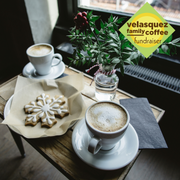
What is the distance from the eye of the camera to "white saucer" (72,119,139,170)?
508mm

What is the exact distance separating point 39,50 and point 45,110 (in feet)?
1.33

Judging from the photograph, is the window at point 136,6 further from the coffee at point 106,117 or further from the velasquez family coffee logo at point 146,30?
the coffee at point 106,117

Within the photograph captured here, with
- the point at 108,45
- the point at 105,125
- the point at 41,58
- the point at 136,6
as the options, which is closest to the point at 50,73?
the point at 41,58

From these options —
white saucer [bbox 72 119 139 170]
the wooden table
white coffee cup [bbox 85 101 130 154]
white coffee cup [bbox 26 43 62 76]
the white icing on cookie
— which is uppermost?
white coffee cup [bbox 85 101 130 154]

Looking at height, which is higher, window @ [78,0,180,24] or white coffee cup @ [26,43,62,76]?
window @ [78,0,180,24]

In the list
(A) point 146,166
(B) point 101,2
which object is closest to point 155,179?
(A) point 146,166

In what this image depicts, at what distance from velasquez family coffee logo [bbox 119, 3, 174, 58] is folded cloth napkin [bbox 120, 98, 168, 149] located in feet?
0.82

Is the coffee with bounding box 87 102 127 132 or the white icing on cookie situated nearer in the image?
the coffee with bounding box 87 102 127 132

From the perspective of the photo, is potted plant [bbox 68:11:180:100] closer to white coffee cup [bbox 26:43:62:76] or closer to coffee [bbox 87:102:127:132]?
coffee [bbox 87:102:127:132]

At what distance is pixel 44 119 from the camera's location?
2.19 ft

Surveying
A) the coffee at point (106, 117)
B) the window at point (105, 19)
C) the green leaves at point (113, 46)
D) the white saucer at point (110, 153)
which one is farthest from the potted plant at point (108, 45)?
the window at point (105, 19)

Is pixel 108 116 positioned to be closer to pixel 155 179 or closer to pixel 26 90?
pixel 26 90

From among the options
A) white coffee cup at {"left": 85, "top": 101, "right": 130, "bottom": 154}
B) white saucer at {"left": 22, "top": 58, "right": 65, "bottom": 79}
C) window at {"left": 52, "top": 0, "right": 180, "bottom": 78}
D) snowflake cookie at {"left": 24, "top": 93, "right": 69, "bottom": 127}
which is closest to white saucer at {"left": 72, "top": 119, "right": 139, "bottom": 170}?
white coffee cup at {"left": 85, "top": 101, "right": 130, "bottom": 154}

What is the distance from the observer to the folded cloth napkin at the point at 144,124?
0.61 m
